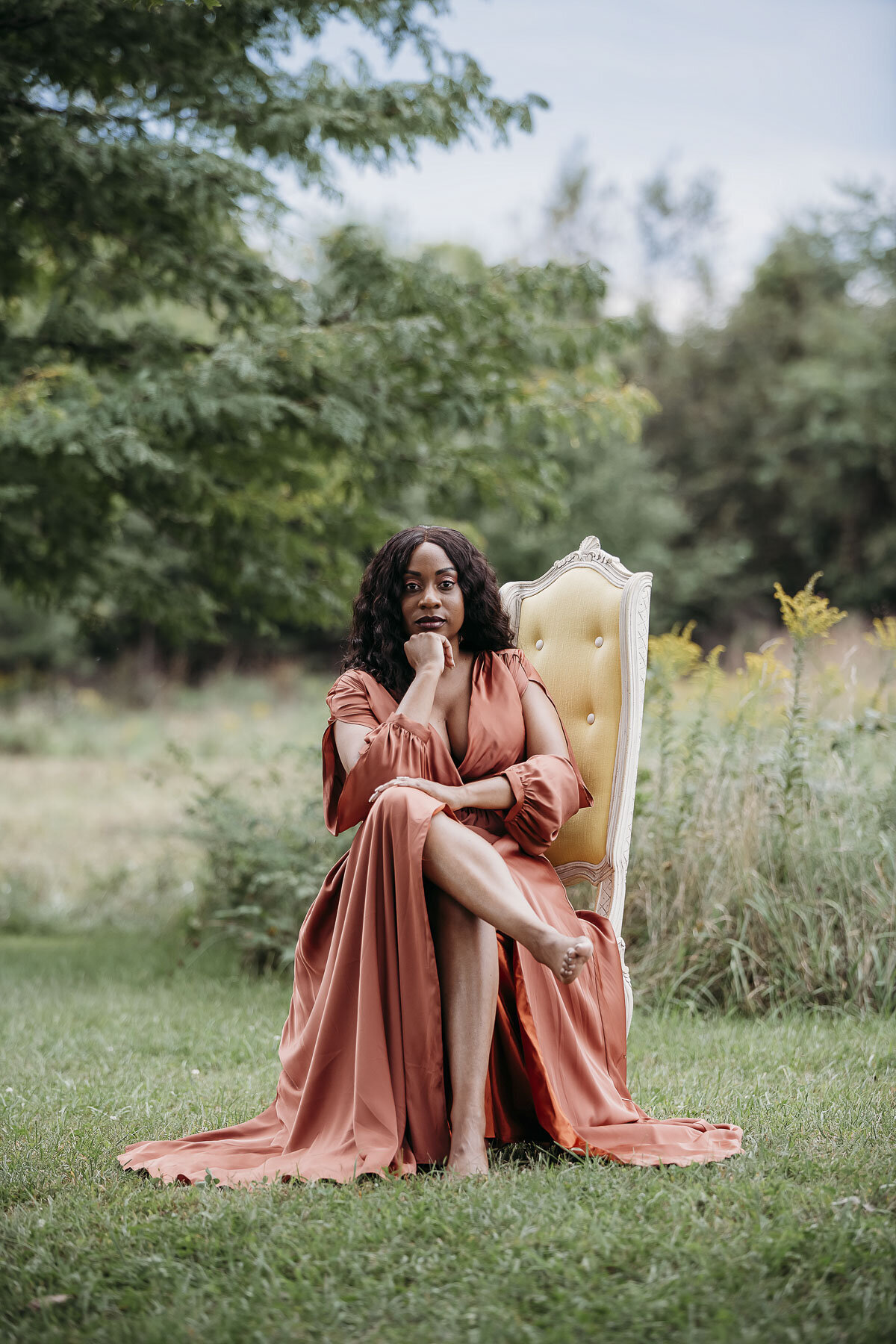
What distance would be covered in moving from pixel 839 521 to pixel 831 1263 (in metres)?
17.4

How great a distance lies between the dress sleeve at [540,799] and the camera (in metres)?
2.72

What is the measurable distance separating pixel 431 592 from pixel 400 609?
0.41 ft

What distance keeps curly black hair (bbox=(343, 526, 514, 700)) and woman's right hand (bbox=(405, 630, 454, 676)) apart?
98mm

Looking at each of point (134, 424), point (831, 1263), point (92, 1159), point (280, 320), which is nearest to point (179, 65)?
point (280, 320)

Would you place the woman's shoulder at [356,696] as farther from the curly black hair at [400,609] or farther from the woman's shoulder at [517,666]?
the woman's shoulder at [517,666]

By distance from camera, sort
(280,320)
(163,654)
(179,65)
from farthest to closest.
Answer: (163,654) → (280,320) → (179,65)

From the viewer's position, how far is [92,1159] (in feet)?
8.51

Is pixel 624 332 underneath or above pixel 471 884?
above

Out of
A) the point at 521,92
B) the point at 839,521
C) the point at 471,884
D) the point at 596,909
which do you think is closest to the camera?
the point at 471,884

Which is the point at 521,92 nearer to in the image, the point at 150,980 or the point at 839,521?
the point at 150,980

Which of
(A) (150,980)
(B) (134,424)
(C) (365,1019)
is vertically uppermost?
(B) (134,424)

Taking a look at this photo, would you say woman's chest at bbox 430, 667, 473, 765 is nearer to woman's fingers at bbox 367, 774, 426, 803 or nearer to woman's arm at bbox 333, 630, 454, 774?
woman's arm at bbox 333, 630, 454, 774

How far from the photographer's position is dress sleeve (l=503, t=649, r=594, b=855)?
272cm

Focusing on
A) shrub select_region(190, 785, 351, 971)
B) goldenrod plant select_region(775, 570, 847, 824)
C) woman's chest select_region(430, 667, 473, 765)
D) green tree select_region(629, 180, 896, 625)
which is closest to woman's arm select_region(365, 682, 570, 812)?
woman's chest select_region(430, 667, 473, 765)
